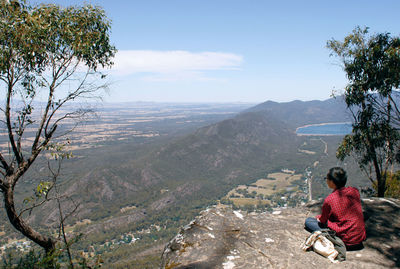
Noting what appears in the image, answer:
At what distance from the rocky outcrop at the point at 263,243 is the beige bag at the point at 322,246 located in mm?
125

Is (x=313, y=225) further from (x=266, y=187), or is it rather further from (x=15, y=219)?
(x=266, y=187)

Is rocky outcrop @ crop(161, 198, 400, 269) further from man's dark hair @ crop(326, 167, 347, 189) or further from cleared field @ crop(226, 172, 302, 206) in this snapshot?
cleared field @ crop(226, 172, 302, 206)

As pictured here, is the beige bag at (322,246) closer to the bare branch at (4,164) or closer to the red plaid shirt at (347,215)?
the red plaid shirt at (347,215)

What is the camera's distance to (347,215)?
584 cm

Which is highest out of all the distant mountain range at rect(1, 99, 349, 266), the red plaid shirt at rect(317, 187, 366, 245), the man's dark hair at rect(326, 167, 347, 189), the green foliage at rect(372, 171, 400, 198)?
the man's dark hair at rect(326, 167, 347, 189)

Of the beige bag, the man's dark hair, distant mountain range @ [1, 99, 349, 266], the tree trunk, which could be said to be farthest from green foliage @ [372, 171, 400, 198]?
distant mountain range @ [1, 99, 349, 266]

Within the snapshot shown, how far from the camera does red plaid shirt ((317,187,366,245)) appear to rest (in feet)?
19.1

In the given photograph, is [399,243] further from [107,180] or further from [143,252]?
[107,180]

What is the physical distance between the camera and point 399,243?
6.57 meters

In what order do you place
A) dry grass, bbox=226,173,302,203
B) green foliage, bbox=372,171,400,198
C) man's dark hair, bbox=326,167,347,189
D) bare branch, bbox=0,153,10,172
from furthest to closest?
dry grass, bbox=226,173,302,203 < green foliage, bbox=372,171,400,198 < bare branch, bbox=0,153,10,172 < man's dark hair, bbox=326,167,347,189

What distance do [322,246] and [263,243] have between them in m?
1.46

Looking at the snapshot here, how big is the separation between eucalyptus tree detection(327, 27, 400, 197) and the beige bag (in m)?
13.1

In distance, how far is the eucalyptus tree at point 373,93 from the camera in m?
15.1

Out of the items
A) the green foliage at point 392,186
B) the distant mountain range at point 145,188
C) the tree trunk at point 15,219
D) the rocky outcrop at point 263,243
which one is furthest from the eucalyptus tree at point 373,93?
the distant mountain range at point 145,188
